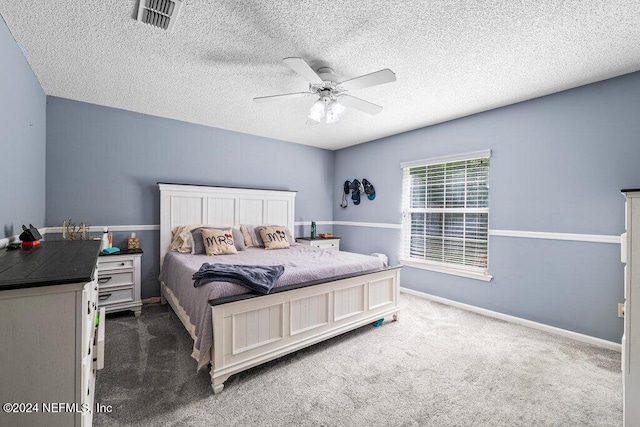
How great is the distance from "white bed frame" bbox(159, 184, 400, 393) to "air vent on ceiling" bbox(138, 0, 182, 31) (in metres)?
1.93

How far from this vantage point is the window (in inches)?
140

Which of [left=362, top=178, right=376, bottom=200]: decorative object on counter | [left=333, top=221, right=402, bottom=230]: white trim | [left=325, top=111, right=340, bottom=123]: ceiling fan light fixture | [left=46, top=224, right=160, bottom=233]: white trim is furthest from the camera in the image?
[left=362, top=178, right=376, bottom=200]: decorative object on counter

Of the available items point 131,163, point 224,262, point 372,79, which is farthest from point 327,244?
point 372,79

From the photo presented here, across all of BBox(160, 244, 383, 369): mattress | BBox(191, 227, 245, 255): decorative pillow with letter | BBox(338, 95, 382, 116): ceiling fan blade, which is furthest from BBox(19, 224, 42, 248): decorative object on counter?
BBox(338, 95, 382, 116): ceiling fan blade

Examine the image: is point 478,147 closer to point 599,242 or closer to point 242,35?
point 599,242

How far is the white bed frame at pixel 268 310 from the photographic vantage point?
203 cm

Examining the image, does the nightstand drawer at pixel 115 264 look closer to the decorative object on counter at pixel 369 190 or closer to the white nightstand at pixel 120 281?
the white nightstand at pixel 120 281

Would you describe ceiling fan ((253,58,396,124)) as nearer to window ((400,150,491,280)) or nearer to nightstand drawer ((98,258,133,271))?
window ((400,150,491,280))

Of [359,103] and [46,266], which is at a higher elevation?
[359,103]

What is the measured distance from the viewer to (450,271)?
12.5 ft

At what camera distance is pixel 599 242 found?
268 cm

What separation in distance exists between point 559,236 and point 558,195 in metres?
0.42

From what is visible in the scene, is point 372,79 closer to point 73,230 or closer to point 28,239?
point 28,239

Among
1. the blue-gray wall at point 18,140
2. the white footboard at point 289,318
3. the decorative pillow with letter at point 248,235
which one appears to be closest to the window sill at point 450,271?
the white footboard at point 289,318
